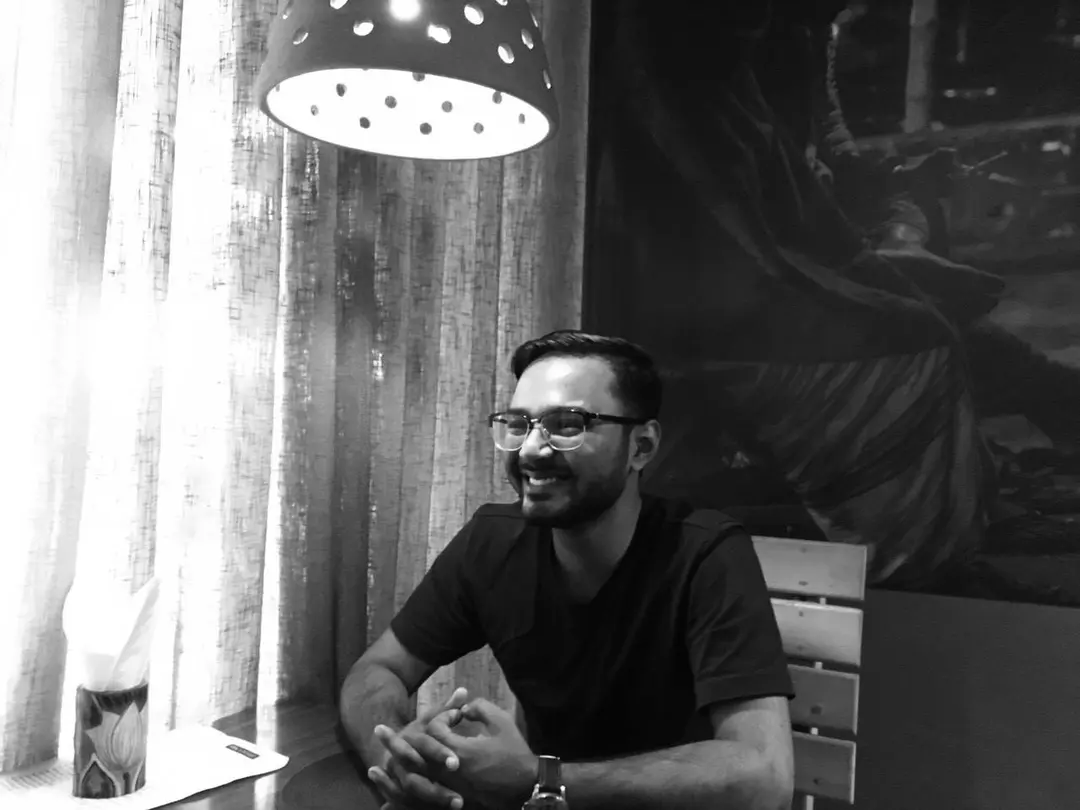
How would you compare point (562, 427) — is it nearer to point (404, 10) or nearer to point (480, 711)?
point (480, 711)

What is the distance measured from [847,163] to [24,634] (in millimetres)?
1667

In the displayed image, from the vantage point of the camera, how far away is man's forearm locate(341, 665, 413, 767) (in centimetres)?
103

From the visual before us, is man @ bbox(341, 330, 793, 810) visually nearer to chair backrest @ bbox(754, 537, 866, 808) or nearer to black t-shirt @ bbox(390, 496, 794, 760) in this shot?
black t-shirt @ bbox(390, 496, 794, 760)

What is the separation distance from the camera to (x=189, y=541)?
3.70 feet

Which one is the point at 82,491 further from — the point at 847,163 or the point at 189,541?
the point at 847,163

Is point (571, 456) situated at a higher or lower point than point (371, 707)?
higher

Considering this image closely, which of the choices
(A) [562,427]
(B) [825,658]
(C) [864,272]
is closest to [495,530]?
(A) [562,427]

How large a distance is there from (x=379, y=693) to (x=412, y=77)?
32.2 inches

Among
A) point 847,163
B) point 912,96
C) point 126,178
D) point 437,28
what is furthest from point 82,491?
point 912,96

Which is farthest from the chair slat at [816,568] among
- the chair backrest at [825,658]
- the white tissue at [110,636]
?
the white tissue at [110,636]

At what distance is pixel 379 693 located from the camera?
1.12 m

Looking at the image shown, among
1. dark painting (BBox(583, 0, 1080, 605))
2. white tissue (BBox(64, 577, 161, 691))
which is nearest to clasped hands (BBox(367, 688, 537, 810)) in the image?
white tissue (BBox(64, 577, 161, 691))

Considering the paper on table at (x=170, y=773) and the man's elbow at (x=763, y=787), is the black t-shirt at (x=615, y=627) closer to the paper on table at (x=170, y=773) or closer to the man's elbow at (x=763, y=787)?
the man's elbow at (x=763, y=787)

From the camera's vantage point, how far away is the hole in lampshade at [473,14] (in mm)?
749
